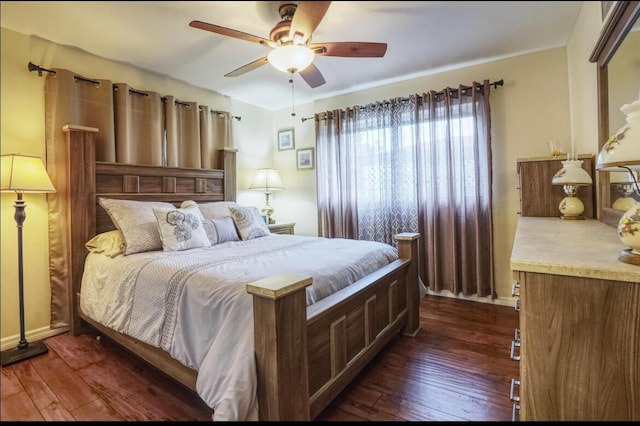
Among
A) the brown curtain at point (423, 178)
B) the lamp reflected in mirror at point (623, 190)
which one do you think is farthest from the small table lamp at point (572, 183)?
the brown curtain at point (423, 178)

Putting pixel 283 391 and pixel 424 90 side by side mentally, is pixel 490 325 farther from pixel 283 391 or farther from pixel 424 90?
pixel 424 90

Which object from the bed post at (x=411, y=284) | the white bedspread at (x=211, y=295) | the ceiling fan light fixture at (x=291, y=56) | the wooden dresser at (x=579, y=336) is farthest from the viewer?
the bed post at (x=411, y=284)

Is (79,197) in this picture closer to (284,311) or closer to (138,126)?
(138,126)

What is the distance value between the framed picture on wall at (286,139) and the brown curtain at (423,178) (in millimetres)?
568

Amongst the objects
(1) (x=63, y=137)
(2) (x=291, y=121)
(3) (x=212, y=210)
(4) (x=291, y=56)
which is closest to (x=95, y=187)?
(1) (x=63, y=137)

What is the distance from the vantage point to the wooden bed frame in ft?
3.68

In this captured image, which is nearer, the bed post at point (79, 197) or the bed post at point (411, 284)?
the bed post at point (79, 197)

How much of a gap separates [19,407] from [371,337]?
1.67 metres

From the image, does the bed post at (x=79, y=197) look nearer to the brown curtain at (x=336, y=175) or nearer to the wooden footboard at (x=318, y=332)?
the wooden footboard at (x=318, y=332)

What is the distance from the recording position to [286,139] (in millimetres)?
4410

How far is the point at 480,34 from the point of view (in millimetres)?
830

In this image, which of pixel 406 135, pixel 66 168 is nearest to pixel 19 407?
pixel 66 168

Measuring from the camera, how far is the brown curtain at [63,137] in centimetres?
178

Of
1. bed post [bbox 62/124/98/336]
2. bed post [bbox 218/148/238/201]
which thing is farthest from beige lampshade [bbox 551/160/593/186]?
bed post [bbox 62/124/98/336]
